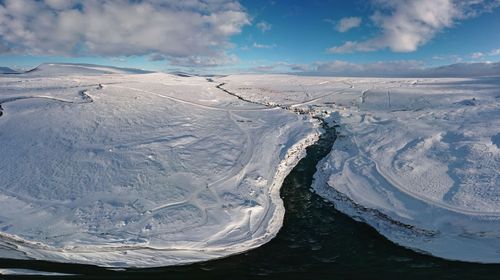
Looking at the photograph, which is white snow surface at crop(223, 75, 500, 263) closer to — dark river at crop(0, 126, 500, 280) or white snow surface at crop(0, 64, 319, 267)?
dark river at crop(0, 126, 500, 280)

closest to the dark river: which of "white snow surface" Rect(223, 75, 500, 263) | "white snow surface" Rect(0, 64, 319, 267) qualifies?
"white snow surface" Rect(0, 64, 319, 267)

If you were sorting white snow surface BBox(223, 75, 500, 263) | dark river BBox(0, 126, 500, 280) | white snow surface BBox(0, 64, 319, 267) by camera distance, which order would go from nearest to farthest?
dark river BBox(0, 126, 500, 280)
white snow surface BBox(0, 64, 319, 267)
white snow surface BBox(223, 75, 500, 263)

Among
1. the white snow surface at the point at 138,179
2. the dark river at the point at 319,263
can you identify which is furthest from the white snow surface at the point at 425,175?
the white snow surface at the point at 138,179

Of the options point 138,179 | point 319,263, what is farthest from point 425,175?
point 138,179

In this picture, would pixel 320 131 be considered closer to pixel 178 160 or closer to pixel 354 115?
pixel 354 115

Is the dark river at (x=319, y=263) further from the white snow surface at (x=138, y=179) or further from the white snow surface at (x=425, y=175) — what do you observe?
the white snow surface at (x=425, y=175)

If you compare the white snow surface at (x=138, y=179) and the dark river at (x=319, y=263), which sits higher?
the white snow surface at (x=138, y=179)
